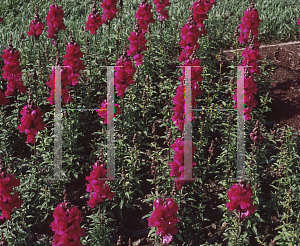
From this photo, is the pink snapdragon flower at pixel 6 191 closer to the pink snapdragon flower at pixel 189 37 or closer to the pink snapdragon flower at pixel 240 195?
the pink snapdragon flower at pixel 240 195

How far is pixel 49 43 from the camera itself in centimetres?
819

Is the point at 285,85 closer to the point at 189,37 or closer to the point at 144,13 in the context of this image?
the point at 189,37

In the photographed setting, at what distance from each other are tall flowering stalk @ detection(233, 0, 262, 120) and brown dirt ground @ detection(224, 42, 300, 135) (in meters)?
0.64

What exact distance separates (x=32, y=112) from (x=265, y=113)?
3.63 metres

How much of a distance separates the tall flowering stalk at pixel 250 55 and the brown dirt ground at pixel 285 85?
2.10ft

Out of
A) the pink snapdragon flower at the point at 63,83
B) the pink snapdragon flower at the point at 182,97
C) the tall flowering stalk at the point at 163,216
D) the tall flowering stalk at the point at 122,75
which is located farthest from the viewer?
the pink snapdragon flower at the point at 63,83

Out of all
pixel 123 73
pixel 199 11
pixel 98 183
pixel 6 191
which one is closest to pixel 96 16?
pixel 199 11

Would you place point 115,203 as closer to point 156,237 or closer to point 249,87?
point 156,237

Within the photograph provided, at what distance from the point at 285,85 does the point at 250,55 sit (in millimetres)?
A: 1640

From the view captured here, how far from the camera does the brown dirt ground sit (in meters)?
6.59

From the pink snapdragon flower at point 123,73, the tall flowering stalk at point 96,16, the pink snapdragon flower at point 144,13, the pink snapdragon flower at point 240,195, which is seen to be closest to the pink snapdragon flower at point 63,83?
the pink snapdragon flower at point 123,73

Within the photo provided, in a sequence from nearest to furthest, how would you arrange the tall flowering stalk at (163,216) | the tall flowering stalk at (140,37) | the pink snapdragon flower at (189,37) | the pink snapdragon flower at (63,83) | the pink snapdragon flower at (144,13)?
the tall flowering stalk at (163,216) → the pink snapdragon flower at (63,83) → the pink snapdragon flower at (189,37) → the tall flowering stalk at (140,37) → the pink snapdragon flower at (144,13)

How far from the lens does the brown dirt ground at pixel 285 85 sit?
6590 mm

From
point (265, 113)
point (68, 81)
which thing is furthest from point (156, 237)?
point (265, 113)
